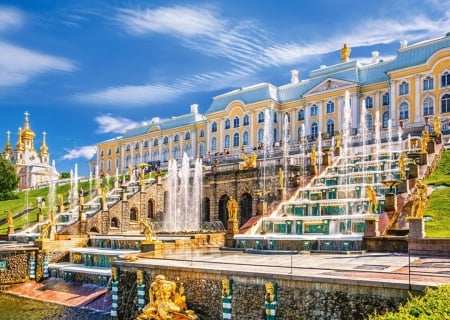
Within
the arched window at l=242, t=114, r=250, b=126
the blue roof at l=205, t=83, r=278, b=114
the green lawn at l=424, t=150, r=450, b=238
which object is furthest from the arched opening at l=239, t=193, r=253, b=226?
the arched window at l=242, t=114, r=250, b=126

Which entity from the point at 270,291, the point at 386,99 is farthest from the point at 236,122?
the point at 270,291

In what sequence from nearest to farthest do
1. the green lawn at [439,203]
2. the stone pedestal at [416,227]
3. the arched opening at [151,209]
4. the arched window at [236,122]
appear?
1. the stone pedestal at [416,227]
2. the green lawn at [439,203]
3. the arched opening at [151,209]
4. the arched window at [236,122]

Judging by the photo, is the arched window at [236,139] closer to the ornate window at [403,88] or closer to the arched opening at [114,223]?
the ornate window at [403,88]

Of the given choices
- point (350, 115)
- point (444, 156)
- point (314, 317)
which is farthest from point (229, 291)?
point (350, 115)

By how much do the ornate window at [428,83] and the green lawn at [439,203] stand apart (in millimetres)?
21805

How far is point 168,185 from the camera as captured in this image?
43.1 metres

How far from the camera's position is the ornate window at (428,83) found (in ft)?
166

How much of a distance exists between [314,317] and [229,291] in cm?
274

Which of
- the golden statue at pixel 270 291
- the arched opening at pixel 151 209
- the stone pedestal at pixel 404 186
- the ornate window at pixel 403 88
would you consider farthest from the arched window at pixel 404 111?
the golden statue at pixel 270 291

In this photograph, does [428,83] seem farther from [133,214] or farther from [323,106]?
[133,214]

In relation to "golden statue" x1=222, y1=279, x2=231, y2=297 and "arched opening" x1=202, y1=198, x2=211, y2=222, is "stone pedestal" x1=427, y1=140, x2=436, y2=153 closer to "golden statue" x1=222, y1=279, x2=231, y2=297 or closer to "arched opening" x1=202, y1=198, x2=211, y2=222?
"arched opening" x1=202, y1=198, x2=211, y2=222

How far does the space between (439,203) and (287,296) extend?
46.7ft

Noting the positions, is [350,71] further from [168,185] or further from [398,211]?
[398,211]

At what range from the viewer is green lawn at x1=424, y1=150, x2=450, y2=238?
2019 cm
